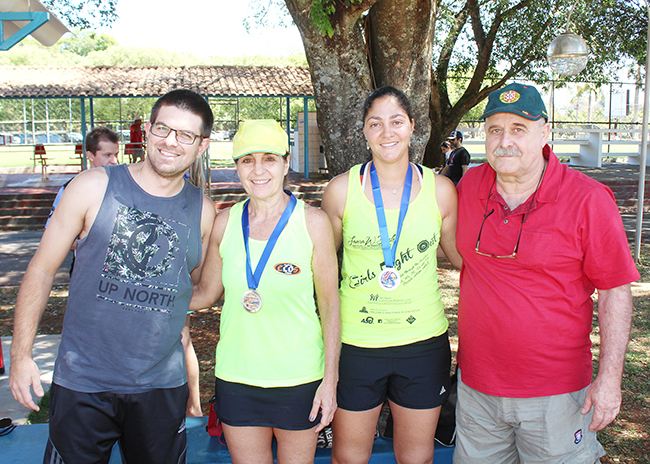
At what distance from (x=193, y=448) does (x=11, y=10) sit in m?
4.31

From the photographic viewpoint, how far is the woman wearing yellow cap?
231 cm

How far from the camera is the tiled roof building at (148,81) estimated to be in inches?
697

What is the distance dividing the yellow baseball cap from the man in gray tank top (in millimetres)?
221

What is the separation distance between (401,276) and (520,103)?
0.95 metres

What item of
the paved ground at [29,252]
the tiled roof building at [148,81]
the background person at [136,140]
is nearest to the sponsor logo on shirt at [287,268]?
the paved ground at [29,252]

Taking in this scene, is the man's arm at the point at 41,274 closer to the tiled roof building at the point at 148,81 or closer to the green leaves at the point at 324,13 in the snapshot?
the green leaves at the point at 324,13

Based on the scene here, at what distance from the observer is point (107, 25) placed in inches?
460

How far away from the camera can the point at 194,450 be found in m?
3.09

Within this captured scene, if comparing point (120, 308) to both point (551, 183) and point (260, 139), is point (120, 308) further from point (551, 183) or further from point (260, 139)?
point (551, 183)

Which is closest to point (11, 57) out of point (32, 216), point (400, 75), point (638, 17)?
point (32, 216)

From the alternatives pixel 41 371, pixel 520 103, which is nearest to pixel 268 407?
pixel 520 103

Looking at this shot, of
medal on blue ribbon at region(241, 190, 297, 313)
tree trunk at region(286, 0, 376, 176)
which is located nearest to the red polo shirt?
medal on blue ribbon at region(241, 190, 297, 313)

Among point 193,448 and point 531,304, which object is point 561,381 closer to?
point 531,304

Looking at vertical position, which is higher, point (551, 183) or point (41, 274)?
point (551, 183)
